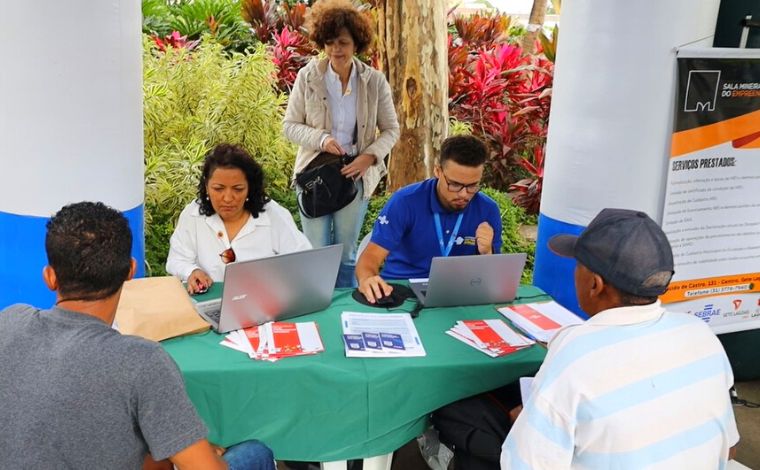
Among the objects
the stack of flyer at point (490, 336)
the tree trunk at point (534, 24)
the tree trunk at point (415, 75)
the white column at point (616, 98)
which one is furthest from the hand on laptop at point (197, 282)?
the tree trunk at point (534, 24)

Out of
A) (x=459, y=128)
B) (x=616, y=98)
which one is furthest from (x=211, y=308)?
(x=459, y=128)

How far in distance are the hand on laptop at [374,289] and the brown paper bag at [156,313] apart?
0.70 metres

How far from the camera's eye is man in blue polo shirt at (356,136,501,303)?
3168 millimetres

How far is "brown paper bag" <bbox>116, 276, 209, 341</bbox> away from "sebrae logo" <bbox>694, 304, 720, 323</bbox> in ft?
8.48

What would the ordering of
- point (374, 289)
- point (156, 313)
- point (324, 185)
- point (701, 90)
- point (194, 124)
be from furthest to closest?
point (194, 124) < point (324, 185) < point (701, 90) < point (374, 289) < point (156, 313)

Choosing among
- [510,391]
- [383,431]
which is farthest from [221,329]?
[510,391]

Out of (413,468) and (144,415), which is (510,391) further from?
(144,415)

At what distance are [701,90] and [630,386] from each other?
2.30 m

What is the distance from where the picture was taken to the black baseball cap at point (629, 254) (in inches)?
65.3

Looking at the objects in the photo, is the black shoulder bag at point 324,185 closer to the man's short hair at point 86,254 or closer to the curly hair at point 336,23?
the curly hair at point 336,23

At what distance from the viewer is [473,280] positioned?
275 centimetres

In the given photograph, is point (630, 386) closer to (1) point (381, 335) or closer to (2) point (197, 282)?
(1) point (381, 335)

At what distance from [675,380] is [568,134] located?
7.02 feet

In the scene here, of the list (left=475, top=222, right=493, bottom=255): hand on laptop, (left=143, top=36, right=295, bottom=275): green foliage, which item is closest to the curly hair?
(left=475, top=222, right=493, bottom=255): hand on laptop
